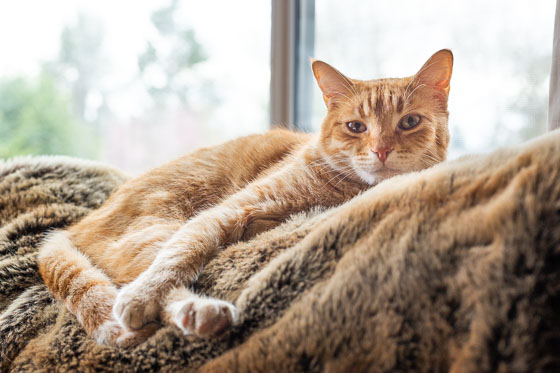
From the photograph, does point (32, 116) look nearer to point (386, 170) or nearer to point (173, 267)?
point (173, 267)

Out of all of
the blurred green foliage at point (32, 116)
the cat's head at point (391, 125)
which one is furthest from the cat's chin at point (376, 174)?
the blurred green foliage at point (32, 116)

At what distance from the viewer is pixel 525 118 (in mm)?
1444

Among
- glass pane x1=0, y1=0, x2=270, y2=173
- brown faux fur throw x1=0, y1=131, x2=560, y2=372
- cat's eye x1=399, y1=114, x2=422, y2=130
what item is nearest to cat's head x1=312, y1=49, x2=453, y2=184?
cat's eye x1=399, y1=114, x2=422, y2=130

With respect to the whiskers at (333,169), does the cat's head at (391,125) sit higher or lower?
higher

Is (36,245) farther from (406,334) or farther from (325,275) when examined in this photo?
(406,334)

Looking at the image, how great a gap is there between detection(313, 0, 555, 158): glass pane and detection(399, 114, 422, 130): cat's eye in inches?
19.8

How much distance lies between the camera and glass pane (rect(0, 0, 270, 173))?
7.55ft

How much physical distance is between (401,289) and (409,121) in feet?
2.27

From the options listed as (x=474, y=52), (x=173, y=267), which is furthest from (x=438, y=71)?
(x=173, y=267)

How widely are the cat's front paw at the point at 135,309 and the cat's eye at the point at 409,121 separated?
2.55ft

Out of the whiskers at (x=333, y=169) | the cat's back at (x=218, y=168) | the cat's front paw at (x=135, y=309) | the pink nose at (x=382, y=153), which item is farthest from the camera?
the cat's back at (x=218, y=168)

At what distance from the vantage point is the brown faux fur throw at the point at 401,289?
51cm

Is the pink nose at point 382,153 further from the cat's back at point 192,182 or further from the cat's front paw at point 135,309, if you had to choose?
the cat's front paw at point 135,309

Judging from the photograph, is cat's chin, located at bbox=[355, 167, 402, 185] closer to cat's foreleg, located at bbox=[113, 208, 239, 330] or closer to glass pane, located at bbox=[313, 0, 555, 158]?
cat's foreleg, located at bbox=[113, 208, 239, 330]
